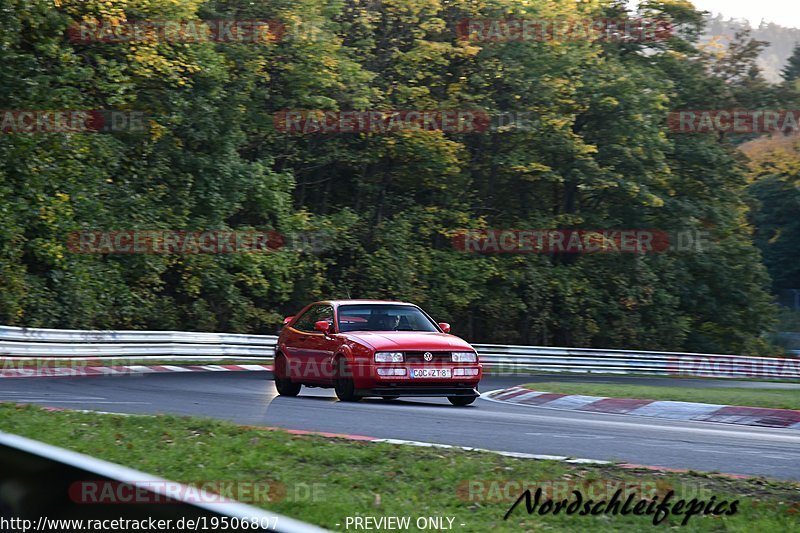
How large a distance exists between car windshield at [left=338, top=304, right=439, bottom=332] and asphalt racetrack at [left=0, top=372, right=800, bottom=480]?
40.2 inches

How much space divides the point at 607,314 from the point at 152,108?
18.6 m

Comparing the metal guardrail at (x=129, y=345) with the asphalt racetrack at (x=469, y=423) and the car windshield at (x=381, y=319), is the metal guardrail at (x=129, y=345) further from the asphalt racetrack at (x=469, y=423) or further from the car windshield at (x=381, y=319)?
the car windshield at (x=381, y=319)

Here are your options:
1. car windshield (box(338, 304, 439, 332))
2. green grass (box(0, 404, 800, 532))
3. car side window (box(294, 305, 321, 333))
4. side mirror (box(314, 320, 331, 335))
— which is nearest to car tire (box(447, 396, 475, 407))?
car windshield (box(338, 304, 439, 332))

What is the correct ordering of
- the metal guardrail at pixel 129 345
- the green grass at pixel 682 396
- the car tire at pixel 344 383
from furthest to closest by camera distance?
the metal guardrail at pixel 129 345
the green grass at pixel 682 396
the car tire at pixel 344 383

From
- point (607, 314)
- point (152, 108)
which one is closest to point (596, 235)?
point (607, 314)

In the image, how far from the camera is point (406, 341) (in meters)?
15.7

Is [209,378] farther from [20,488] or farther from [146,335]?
[20,488]

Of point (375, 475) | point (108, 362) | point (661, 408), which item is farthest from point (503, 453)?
point (108, 362)

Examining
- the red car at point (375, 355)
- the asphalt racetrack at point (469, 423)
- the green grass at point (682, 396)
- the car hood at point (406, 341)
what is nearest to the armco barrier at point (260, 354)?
the asphalt racetrack at point (469, 423)

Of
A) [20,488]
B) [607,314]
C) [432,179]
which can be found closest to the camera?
[20,488]

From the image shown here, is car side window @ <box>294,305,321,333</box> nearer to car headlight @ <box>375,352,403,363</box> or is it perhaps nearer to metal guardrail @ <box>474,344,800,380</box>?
car headlight @ <box>375,352,403,363</box>

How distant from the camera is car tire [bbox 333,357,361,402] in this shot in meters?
15.7

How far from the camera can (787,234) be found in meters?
71.9

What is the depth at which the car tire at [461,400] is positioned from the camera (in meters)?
16.4
